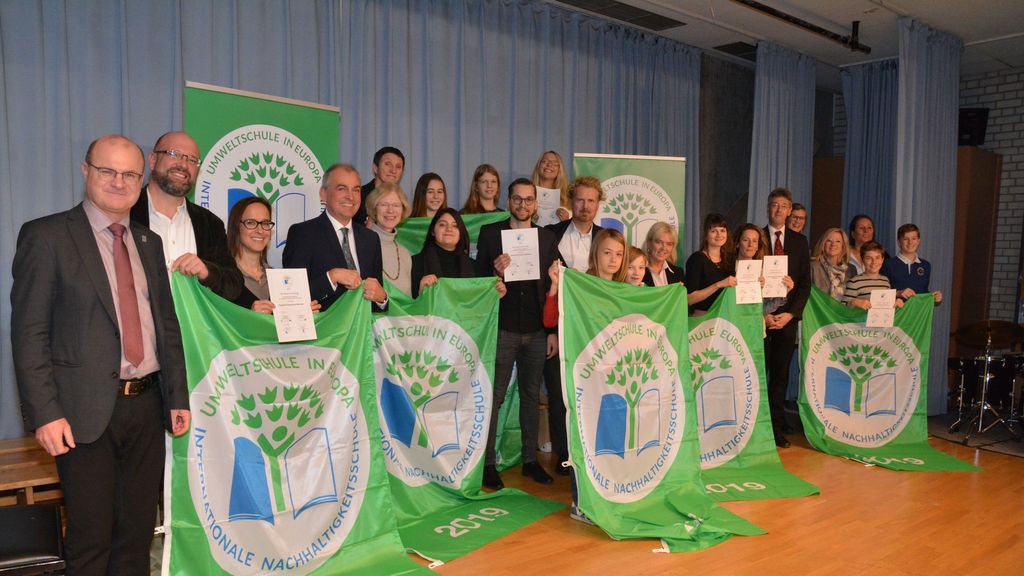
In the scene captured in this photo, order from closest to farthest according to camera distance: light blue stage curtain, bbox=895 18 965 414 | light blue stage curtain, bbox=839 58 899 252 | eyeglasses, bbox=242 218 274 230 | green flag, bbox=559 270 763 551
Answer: eyeglasses, bbox=242 218 274 230
green flag, bbox=559 270 763 551
light blue stage curtain, bbox=895 18 965 414
light blue stage curtain, bbox=839 58 899 252

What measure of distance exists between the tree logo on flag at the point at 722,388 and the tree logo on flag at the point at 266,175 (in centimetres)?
252

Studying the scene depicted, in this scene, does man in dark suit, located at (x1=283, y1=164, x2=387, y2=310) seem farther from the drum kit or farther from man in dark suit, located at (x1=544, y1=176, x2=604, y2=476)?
the drum kit

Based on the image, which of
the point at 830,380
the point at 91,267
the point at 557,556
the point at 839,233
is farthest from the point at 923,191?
the point at 91,267

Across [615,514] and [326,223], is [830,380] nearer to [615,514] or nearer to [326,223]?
[615,514]

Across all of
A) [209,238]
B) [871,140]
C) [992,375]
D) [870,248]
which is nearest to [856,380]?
[870,248]

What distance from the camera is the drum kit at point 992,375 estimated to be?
19.6ft

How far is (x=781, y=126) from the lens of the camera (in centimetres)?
743

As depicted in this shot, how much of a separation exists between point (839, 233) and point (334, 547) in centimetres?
433

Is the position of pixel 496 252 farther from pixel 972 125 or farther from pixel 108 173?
pixel 972 125

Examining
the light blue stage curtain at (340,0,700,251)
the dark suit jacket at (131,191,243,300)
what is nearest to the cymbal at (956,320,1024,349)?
the light blue stage curtain at (340,0,700,251)

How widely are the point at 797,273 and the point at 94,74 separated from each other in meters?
4.53

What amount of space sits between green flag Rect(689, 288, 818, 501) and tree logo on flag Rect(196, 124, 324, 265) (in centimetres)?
249

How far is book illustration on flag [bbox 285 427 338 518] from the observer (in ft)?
9.88

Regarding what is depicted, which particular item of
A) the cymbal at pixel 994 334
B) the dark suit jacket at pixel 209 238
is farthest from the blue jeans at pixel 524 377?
the cymbal at pixel 994 334
